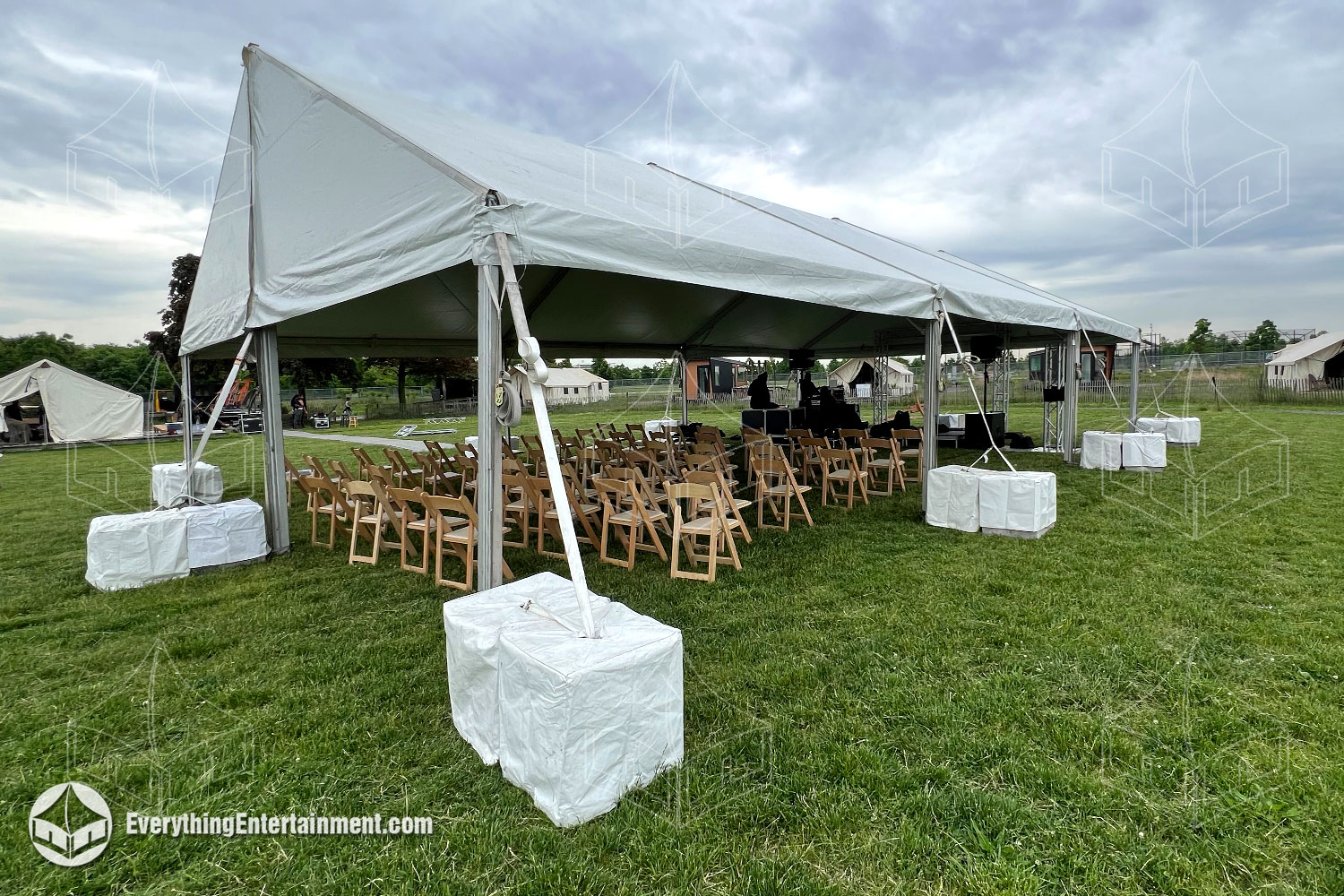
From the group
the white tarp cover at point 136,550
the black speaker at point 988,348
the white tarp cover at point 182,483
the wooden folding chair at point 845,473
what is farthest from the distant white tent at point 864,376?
the white tarp cover at point 136,550

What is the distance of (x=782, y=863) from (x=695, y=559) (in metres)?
2.86

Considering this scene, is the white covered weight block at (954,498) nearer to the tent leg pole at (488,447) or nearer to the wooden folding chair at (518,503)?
the wooden folding chair at (518,503)

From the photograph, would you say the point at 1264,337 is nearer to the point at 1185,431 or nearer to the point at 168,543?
the point at 1185,431

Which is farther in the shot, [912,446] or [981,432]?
[981,432]

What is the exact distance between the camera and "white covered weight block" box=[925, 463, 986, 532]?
5.55 m

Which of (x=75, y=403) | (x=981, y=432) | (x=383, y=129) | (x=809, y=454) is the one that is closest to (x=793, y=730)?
(x=383, y=129)

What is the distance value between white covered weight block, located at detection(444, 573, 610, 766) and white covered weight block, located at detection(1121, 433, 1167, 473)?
946cm

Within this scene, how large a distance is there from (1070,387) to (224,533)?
1079 centimetres

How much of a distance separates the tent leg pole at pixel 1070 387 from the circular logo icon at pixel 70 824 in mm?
10630

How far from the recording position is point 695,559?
15.1 feet

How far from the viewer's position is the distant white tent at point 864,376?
30.9 meters

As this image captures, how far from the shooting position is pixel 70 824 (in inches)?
77.5

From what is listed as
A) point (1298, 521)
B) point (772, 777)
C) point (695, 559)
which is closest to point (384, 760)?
point (772, 777)

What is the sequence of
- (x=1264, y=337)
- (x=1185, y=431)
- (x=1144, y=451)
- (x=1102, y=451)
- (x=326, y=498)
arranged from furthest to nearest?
1. (x=1264, y=337)
2. (x=1185, y=431)
3. (x=1102, y=451)
4. (x=1144, y=451)
5. (x=326, y=498)
